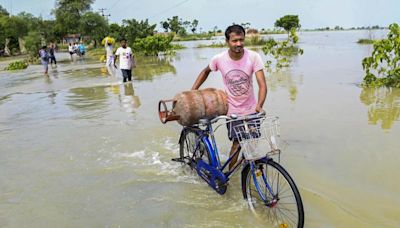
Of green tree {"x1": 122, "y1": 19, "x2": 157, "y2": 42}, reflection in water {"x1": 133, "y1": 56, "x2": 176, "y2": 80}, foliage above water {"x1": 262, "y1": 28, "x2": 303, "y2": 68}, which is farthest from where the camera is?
green tree {"x1": 122, "y1": 19, "x2": 157, "y2": 42}

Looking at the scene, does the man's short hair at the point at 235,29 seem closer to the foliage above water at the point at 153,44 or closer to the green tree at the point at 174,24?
the foliage above water at the point at 153,44

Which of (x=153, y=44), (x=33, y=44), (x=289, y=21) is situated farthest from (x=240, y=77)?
(x=289, y=21)

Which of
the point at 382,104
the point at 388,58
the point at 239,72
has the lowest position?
the point at 382,104

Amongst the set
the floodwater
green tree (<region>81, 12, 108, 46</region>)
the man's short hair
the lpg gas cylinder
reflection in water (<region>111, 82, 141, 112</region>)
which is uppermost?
green tree (<region>81, 12, 108, 46</region>)

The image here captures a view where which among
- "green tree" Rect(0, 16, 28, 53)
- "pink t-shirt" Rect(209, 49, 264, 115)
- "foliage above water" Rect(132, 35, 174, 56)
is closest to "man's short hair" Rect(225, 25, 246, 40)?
Result: "pink t-shirt" Rect(209, 49, 264, 115)

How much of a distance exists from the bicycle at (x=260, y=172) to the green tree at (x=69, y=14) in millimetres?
62220

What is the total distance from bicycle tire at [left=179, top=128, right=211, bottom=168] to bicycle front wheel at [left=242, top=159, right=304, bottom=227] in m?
0.69

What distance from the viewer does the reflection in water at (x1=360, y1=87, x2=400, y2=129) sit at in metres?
7.09

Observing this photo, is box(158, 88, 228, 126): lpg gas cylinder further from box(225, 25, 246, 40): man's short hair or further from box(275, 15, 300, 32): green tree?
box(275, 15, 300, 32): green tree

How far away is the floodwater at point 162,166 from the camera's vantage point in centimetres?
390

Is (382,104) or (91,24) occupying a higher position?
(91,24)

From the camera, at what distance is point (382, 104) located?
846 centimetres

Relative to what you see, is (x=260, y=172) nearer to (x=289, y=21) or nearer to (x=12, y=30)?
(x=289, y=21)

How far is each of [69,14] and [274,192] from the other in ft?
218
